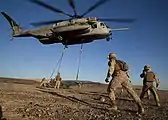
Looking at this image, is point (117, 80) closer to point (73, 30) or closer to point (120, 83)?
point (120, 83)

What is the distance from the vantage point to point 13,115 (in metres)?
7.49

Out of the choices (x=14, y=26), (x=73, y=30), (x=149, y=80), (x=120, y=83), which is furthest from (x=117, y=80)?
(x=14, y=26)

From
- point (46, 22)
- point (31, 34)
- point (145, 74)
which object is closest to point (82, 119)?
point (145, 74)

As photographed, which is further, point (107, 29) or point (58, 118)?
point (107, 29)

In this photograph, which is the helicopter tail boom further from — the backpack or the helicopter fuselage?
the backpack

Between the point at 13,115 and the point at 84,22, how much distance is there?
49.5 ft

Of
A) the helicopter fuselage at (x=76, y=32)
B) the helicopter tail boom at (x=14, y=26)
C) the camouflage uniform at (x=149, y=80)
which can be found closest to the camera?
the camouflage uniform at (x=149, y=80)

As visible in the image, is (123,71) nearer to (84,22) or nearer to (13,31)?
(84,22)

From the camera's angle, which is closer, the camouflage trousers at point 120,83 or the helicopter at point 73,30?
the camouflage trousers at point 120,83

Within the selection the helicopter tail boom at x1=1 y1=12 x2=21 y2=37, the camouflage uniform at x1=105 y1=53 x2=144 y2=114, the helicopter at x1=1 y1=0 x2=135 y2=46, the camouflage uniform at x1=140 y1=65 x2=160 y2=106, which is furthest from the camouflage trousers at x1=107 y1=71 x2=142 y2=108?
the helicopter tail boom at x1=1 y1=12 x2=21 y2=37

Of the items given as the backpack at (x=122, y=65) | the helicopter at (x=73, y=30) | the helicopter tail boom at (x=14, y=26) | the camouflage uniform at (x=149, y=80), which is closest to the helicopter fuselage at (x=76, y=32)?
the helicopter at (x=73, y=30)

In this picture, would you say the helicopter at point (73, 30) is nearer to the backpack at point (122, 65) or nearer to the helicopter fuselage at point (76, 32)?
the helicopter fuselage at point (76, 32)

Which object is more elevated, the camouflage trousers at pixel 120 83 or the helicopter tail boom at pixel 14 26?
the helicopter tail boom at pixel 14 26

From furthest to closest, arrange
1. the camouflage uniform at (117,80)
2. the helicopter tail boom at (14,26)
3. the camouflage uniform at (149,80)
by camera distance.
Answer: the helicopter tail boom at (14,26)
the camouflage uniform at (149,80)
the camouflage uniform at (117,80)
